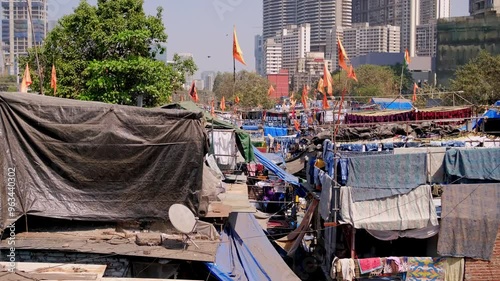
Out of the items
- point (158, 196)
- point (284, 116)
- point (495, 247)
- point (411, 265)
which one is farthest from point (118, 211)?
point (284, 116)

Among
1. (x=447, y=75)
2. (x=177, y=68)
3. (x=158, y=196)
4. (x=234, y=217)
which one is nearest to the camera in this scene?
(x=158, y=196)

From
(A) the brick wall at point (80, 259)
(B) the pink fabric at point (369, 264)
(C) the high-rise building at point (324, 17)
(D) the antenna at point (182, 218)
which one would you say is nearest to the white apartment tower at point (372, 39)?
(C) the high-rise building at point (324, 17)

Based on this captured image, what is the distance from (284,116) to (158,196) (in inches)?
1518

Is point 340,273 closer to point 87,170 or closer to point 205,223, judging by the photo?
point 205,223

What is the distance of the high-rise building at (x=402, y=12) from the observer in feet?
533

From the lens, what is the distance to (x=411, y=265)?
11953 mm

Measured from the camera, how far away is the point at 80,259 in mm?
8641

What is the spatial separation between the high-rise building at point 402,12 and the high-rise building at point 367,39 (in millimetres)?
3484

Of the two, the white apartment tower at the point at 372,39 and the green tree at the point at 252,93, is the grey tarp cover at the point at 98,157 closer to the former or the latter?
the green tree at the point at 252,93

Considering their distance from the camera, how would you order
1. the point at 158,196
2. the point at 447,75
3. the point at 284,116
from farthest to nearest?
the point at 447,75 < the point at 284,116 < the point at 158,196

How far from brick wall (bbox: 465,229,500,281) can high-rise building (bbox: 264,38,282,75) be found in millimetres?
162552

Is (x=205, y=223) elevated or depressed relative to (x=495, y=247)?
elevated

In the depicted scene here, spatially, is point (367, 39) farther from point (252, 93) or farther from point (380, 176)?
point (380, 176)

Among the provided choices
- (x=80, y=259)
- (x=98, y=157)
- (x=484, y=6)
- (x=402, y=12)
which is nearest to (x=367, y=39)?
(x=402, y=12)
